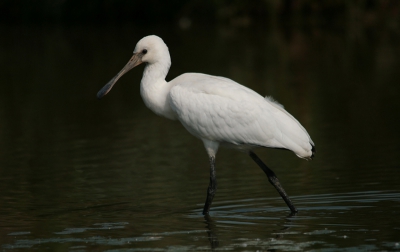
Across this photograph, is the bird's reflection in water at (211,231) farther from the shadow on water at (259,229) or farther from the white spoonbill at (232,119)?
the white spoonbill at (232,119)

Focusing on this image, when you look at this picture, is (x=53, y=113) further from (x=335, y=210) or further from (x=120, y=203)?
(x=335, y=210)

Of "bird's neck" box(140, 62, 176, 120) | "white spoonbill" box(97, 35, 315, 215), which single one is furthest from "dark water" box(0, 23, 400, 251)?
"bird's neck" box(140, 62, 176, 120)

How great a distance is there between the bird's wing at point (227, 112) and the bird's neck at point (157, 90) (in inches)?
9.3

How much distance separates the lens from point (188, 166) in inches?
498

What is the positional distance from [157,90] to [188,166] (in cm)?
267

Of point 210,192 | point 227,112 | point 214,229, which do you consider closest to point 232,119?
point 227,112

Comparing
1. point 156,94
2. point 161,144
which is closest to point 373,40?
point 161,144

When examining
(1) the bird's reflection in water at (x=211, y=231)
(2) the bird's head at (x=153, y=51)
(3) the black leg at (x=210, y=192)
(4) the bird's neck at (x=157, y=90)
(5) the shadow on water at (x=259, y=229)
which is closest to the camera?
(5) the shadow on water at (x=259, y=229)

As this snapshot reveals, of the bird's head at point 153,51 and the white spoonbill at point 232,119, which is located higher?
the bird's head at point 153,51

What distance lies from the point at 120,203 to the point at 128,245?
232 cm

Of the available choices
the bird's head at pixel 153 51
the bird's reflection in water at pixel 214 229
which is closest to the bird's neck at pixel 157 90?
the bird's head at pixel 153 51

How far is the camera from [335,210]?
9.38 m

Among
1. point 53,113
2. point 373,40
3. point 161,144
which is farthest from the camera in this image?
point 373,40

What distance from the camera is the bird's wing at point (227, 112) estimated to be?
9734 millimetres
